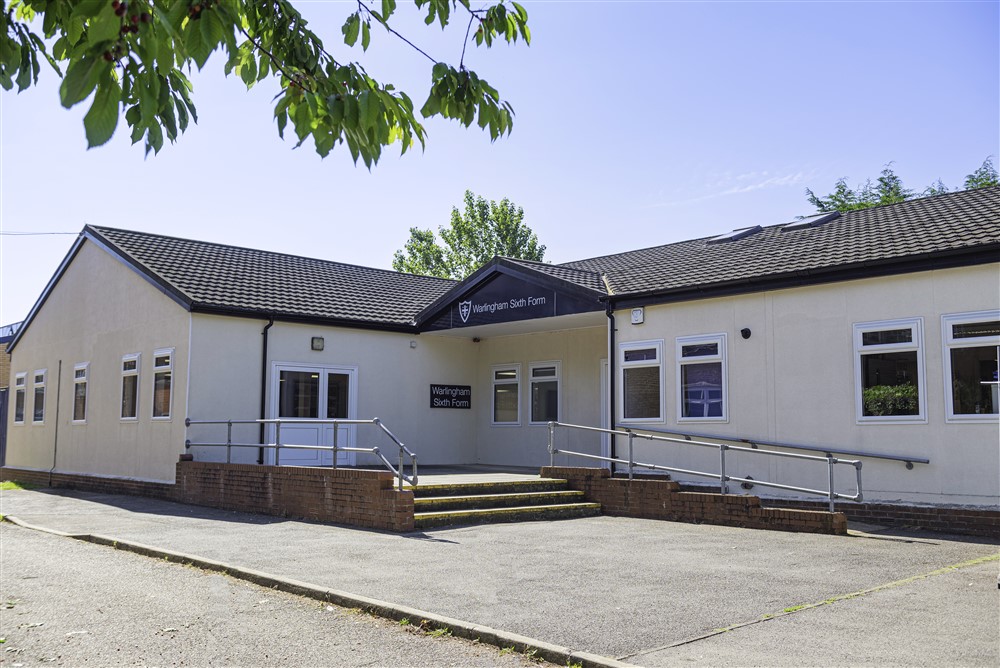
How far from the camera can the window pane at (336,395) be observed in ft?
61.5

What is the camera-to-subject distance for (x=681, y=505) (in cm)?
1318

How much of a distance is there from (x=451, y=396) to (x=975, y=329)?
38.6 feet

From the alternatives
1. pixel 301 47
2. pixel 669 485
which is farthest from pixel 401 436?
pixel 301 47

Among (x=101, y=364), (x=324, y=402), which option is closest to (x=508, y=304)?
(x=324, y=402)

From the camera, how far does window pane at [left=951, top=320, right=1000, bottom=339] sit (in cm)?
1144

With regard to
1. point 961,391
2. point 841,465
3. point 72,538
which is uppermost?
point 961,391

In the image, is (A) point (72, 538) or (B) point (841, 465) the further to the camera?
(B) point (841, 465)

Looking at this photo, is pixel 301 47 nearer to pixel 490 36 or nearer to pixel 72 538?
pixel 490 36

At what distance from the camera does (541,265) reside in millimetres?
17984

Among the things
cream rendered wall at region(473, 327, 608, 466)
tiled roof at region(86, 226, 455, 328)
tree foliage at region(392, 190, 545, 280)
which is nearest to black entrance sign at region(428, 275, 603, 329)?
tiled roof at region(86, 226, 455, 328)

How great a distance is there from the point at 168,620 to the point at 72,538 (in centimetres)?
589

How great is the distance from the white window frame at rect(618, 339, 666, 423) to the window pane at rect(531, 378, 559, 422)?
12.6 feet

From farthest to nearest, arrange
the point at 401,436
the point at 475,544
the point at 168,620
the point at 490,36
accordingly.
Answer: the point at 401,436 → the point at 475,544 → the point at 168,620 → the point at 490,36

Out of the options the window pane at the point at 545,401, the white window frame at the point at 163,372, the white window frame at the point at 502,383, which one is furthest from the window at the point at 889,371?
the white window frame at the point at 163,372
